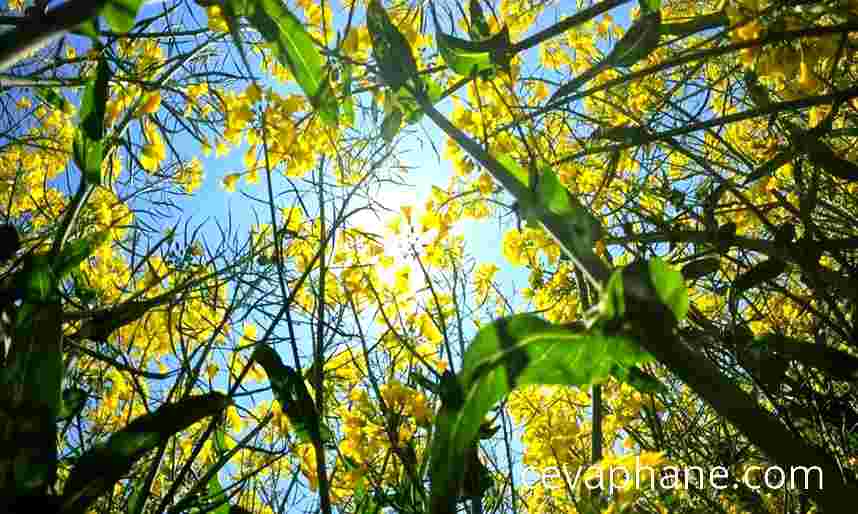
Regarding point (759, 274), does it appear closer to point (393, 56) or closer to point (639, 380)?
point (639, 380)

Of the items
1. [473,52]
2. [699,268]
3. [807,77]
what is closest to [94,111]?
[473,52]

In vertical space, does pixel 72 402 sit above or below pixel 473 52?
below

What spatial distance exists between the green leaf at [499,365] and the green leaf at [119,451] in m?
0.21

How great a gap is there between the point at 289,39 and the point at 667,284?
1.38ft

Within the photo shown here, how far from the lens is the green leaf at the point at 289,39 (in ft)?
1.82

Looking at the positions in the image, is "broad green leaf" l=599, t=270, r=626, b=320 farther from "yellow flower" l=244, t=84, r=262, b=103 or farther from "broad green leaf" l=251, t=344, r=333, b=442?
"yellow flower" l=244, t=84, r=262, b=103

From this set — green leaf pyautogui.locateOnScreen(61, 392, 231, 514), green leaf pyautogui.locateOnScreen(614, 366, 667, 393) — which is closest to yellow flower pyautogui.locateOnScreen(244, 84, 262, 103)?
green leaf pyautogui.locateOnScreen(61, 392, 231, 514)

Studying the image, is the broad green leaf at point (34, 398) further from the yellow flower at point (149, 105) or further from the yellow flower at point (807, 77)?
the yellow flower at point (807, 77)

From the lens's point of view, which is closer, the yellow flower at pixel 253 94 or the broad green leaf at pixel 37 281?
the broad green leaf at pixel 37 281

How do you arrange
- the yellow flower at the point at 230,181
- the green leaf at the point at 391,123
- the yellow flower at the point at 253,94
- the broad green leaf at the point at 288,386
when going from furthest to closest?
the yellow flower at the point at 230,181, the yellow flower at the point at 253,94, the green leaf at the point at 391,123, the broad green leaf at the point at 288,386

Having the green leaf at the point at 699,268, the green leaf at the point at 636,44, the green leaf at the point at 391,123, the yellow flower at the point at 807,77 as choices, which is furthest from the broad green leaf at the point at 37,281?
the yellow flower at the point at 807,77

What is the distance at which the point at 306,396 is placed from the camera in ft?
1.82

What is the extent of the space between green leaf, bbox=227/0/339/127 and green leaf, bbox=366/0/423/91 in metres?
0.06

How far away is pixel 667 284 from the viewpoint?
383 millimetres
